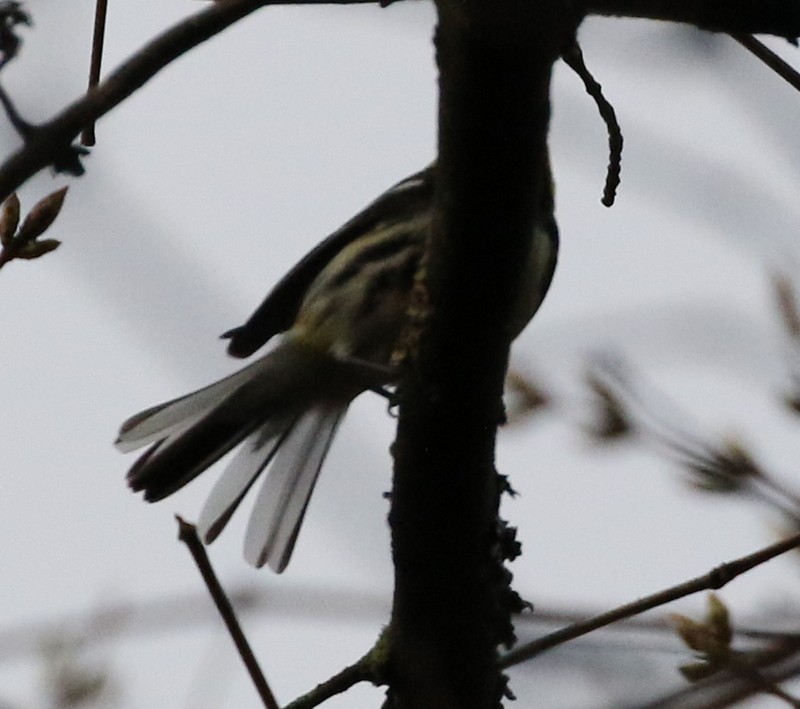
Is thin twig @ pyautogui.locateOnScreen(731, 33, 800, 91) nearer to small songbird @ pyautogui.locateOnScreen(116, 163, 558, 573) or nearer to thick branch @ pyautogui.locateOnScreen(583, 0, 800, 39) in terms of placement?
thick branch @ pyautogui.locateOnScreen(583, 0, 800, 39)

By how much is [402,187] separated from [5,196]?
1792 mm

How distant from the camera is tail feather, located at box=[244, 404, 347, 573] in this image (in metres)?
2.63

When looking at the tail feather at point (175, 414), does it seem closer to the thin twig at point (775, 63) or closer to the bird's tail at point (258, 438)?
the bird's tail at point (258, 438)

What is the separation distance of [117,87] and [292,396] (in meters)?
1.70

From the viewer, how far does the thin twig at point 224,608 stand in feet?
4.56

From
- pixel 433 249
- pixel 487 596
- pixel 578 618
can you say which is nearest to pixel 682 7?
pixel 433 249

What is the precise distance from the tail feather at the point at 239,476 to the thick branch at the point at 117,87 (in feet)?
4.89

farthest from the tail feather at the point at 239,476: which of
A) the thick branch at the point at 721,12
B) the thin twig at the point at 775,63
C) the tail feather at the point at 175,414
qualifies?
the thick branch at the point at 721,12

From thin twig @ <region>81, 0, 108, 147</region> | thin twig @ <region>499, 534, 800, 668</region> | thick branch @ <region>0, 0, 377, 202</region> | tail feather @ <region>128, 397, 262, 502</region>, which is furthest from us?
tail feather @ <region>128, 397, 262, 502</region>

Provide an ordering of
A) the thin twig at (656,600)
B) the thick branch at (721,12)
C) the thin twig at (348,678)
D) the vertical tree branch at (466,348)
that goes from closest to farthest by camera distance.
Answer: the thick branch at (721,12), the vertical tree branch at (466,348), the thin twig at (656,600), the thin twig at (348,678)

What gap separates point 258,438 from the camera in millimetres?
2820

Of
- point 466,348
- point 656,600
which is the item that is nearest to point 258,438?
point 466,348

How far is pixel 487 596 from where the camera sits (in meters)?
1.81

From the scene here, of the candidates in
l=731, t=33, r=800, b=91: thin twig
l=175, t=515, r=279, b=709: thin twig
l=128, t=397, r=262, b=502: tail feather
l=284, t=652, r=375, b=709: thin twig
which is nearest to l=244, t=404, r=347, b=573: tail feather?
l=128, t=397, r=262, b=502: tail feather
